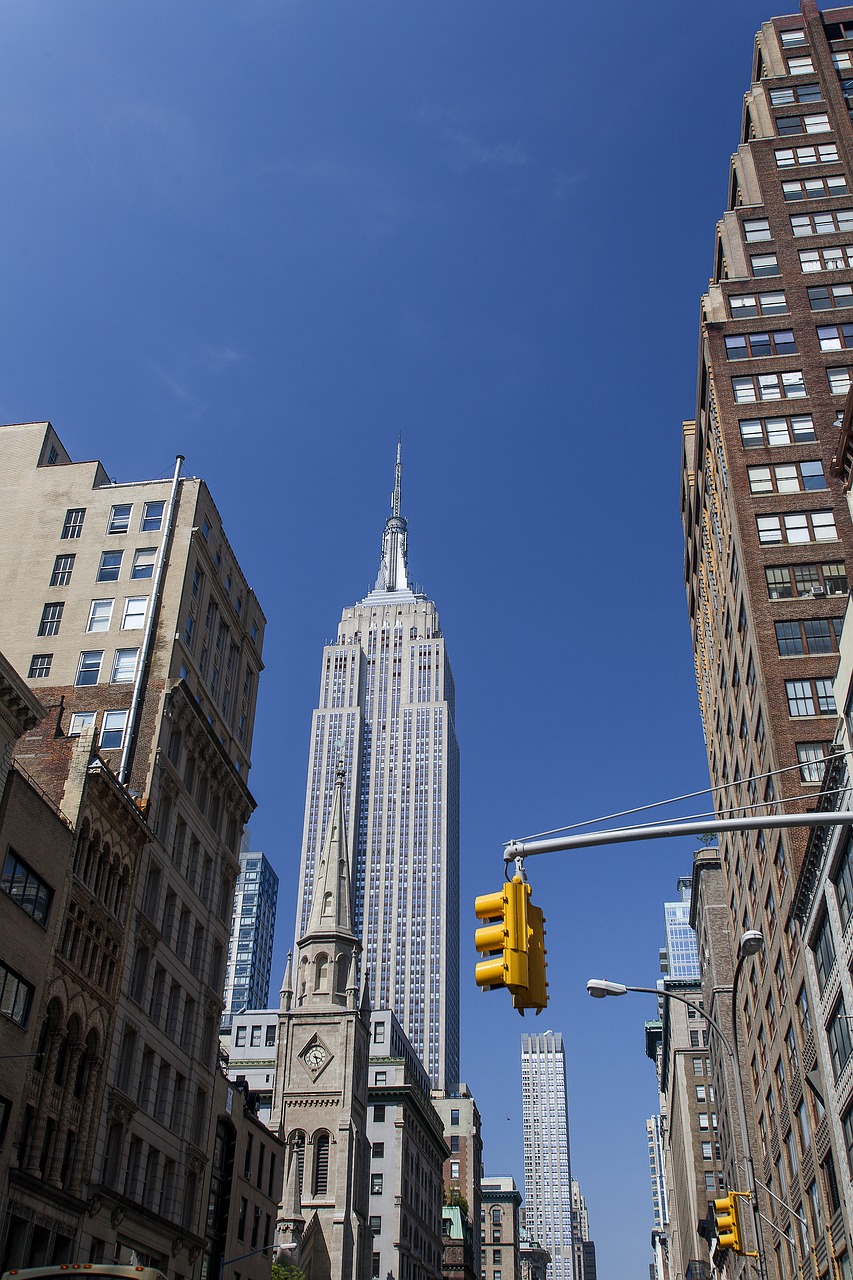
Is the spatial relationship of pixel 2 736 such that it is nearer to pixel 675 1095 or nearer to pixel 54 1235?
pixel 54 1235

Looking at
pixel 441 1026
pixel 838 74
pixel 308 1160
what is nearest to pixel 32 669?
pixel 308 1160

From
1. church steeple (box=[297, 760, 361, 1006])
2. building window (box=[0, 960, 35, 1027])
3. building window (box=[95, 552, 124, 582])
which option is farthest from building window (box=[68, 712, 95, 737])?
church steeple (box=[297, 760, 361, 1006])

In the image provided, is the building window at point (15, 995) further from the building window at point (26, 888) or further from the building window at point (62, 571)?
the building window at point (62, 571)

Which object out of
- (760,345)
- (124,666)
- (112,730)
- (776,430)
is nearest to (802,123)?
(760,345)

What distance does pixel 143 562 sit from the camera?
53.3 meters

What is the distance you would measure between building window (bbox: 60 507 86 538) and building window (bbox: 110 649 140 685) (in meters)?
7.54

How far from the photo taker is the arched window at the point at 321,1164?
85.9 meters

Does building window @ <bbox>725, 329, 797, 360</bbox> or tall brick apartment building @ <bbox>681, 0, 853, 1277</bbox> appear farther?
building window @ <bbox>725, 329, 797, 360</bbox>

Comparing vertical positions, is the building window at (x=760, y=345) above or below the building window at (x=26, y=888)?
above

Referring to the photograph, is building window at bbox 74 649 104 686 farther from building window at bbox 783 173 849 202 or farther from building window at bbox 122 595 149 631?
building window at bbox 783 173 849 202

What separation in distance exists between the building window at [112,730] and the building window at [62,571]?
8287 millimetres

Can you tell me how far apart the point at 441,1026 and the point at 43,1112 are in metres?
168

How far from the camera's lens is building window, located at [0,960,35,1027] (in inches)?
1334

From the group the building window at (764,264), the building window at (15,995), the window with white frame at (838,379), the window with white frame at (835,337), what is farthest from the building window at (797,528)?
the building window at (15,995)
